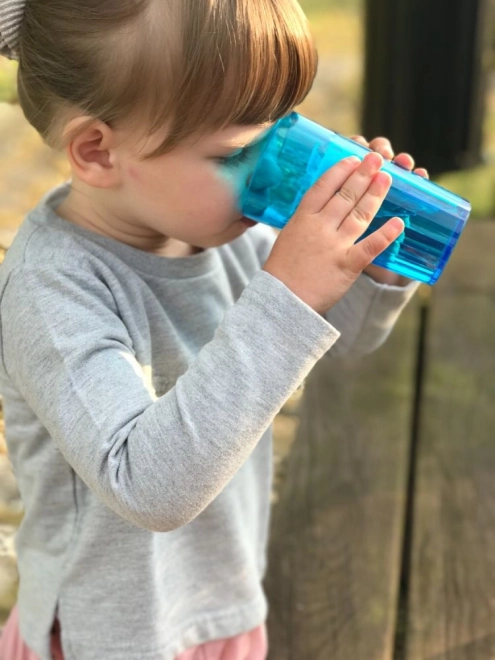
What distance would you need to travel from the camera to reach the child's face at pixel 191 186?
74 cm

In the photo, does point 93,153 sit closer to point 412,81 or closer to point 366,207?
point 366,207

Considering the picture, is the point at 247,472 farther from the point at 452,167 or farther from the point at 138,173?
the point at 452,167

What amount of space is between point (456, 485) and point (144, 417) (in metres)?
0.77

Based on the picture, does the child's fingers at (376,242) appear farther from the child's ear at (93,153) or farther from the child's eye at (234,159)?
the child's ear at (93,153)

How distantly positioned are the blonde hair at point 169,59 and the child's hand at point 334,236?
0.10 meters

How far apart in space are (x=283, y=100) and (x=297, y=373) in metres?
0.28

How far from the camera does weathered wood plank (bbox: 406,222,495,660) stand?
1041 millimetres

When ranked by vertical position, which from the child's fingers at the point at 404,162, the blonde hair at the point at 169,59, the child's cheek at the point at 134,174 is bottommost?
the child's fingers at the point at 404,162

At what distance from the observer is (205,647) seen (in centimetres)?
94

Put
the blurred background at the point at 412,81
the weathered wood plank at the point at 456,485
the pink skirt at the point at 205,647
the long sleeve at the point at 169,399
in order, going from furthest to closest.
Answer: the blurred background at the point at 412,81, the weathered wood plank at the point at 456,485, the pink skirt at the point at 205,647, the long sleeve at the point at 169,399

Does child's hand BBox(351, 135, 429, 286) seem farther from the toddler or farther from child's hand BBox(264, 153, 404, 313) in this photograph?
child's hand BBox(264, 153, 404, 313)

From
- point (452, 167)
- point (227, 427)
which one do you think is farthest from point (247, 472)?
point (452, 167)

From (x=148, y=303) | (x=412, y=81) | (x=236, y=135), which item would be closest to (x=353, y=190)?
(x=236, y=135)

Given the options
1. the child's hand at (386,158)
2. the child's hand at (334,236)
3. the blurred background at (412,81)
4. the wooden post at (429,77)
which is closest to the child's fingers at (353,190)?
the child's hand at (334,236)
